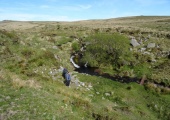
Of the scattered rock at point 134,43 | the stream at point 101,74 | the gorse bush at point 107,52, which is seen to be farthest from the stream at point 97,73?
the scattered rock at point 134,43

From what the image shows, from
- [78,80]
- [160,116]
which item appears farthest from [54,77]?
[160,116]

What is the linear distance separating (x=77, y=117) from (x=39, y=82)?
27.6 ft

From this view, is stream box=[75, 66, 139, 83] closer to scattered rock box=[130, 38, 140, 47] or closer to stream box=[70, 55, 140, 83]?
stream box=[70, 55, 140, 83]

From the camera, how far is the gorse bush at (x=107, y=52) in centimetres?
3753

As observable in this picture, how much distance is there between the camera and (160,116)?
22031mm

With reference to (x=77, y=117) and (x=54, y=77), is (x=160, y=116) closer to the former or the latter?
(x=77, y=117)

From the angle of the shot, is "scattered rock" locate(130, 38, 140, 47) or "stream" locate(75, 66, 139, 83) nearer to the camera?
"stream" locate(75, 66, 139, 83)

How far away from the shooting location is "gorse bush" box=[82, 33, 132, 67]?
3753 centimetres

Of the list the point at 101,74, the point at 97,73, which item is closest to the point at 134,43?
the point at 97,73

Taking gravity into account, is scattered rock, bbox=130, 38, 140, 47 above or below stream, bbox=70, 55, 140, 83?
above

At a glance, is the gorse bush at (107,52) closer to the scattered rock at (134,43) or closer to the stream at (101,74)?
the stream at (101,74)

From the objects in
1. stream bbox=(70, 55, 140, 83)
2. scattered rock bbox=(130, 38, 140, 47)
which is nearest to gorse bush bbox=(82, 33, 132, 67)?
stream bbox=(70, 55, 140, 83)

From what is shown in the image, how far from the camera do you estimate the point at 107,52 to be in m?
39.6

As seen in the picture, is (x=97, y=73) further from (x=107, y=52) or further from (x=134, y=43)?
(x=134, y=43)
